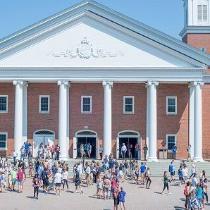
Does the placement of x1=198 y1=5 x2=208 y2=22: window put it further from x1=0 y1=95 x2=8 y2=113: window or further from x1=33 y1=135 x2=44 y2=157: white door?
x1=0 y1=95 x2=8 y2=113: window

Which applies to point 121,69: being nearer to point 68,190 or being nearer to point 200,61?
point 200,61

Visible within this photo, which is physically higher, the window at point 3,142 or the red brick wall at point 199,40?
the red brick wall at point 199,40

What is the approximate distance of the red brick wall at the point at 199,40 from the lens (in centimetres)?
5309

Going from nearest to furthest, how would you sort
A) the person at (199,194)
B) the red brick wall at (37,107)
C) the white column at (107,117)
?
the person at (199,194)
the white column at (107,117)
the red brick wall at (37,107)

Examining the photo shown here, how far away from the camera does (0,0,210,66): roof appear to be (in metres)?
43.9

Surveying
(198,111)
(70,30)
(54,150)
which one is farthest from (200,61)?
(54,150)

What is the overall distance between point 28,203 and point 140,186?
27.5 ft

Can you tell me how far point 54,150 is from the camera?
4291 centimetres

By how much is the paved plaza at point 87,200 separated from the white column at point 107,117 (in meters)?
11.1

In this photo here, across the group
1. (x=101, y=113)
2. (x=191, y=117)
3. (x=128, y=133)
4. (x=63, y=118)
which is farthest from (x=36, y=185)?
(x=191, y=117)

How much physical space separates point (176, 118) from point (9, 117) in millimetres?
14476

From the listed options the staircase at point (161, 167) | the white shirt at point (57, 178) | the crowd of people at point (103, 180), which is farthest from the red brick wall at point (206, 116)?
the white shirt at point (57, 178)

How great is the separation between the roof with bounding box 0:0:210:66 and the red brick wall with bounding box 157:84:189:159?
4702 millimetres

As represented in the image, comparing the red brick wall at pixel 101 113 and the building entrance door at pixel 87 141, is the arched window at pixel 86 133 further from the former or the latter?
the red brick wall at pixel 101 113
